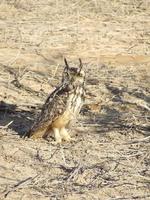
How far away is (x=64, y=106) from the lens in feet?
23.4

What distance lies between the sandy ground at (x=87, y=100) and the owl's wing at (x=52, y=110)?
14cm

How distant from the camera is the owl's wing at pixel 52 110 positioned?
23.4 feet

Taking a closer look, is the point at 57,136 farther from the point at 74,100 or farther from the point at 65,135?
the point at 74,100

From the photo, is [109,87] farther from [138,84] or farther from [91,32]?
[91,32]

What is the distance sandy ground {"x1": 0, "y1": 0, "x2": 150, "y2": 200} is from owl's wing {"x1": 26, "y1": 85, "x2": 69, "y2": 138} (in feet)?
0.45

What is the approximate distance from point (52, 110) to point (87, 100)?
1.34m

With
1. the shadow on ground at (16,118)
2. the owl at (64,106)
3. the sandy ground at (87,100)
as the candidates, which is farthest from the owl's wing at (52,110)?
the shadow on ground at (16,118)

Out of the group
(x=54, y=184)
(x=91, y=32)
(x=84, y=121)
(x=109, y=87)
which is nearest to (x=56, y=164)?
(x=54, y=184)

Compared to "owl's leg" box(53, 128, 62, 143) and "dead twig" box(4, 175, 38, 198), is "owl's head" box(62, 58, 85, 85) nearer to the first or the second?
"owl's leg" box(53, 128, 62, 143)

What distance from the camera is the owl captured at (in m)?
7.11

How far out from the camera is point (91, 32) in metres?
11.6

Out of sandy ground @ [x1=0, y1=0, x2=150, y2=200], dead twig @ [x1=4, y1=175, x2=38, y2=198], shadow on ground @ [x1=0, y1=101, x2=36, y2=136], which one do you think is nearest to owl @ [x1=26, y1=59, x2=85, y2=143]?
sandy ground @ [x1=0, y1=0, x2=150, y2=200]

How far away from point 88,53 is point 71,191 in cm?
474

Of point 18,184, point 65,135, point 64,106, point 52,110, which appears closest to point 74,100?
point 64,106
